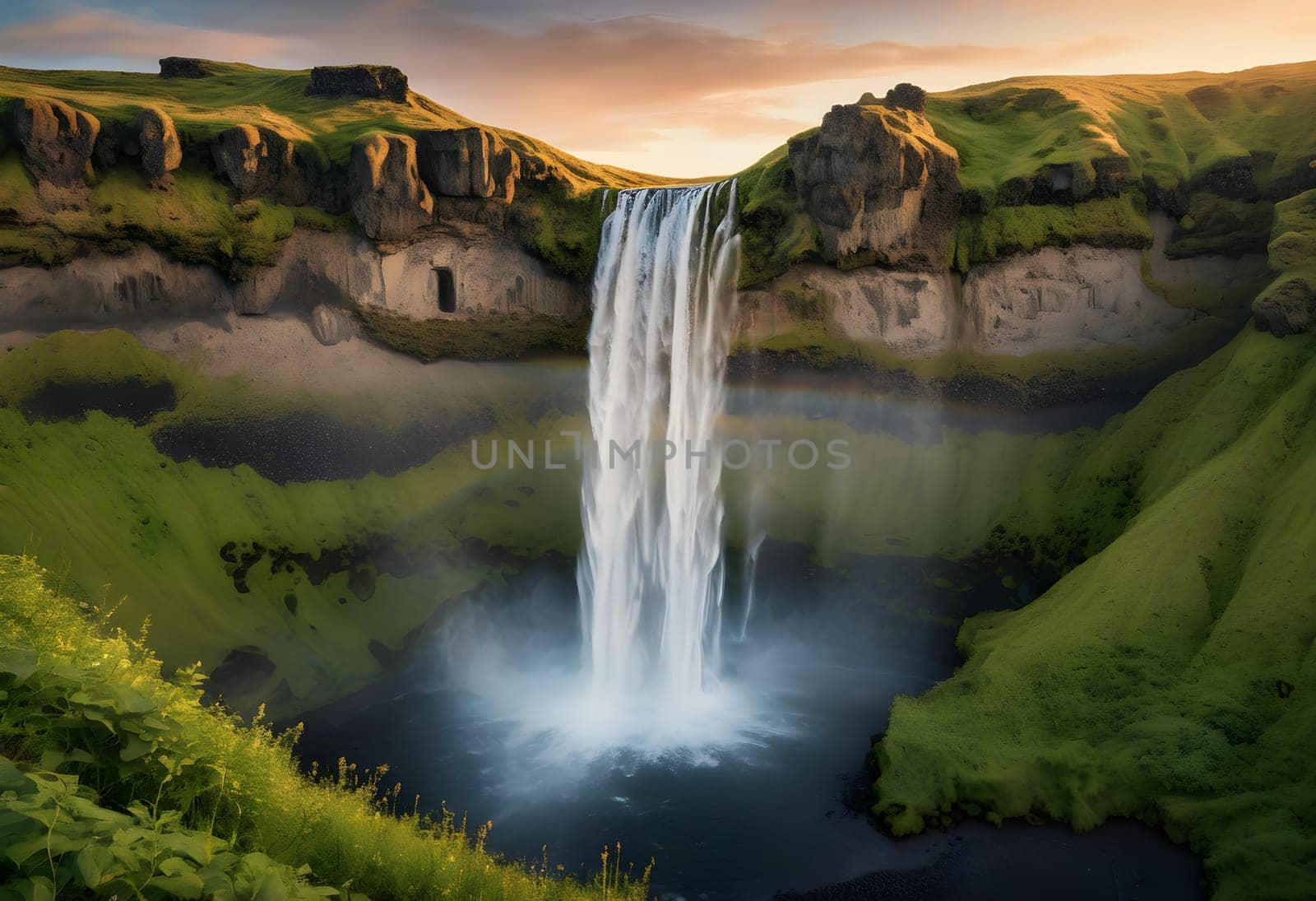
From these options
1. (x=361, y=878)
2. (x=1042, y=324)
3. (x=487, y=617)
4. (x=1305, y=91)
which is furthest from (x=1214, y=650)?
(x=1305, y=91)

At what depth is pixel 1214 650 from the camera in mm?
24391

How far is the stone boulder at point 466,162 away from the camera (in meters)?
40.6

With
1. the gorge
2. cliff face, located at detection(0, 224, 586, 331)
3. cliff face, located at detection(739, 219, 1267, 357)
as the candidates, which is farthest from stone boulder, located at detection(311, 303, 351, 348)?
cliff face, located at detection(739, 219, 1267, 357)

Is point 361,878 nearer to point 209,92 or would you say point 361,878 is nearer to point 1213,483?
point 1213,483

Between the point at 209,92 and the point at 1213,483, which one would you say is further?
the point at 209,92

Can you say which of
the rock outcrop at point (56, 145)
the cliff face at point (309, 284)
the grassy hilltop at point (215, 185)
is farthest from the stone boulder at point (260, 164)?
the rock outcrop at point (56, 145)

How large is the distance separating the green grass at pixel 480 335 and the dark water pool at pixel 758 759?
1132cm

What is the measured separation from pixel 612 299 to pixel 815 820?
25.2 m

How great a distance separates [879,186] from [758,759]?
23.3 meters

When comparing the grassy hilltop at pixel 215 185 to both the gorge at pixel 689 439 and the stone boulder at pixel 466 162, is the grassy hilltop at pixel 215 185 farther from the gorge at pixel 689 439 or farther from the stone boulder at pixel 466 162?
the stone boulder at pixel 466 162

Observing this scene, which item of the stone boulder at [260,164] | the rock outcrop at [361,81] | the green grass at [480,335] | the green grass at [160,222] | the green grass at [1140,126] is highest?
the rock outcrop at [361,81]

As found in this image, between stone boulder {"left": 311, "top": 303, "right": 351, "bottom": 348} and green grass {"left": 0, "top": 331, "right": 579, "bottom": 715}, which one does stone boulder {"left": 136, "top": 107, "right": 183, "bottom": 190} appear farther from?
stone boulder {"left": 311, "top": 303, "right": 351, "bottom": 348}

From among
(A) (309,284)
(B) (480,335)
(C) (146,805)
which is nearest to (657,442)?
(B) (480,335)

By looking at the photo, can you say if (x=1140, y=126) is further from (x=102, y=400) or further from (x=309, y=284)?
(x=102, y=400)
